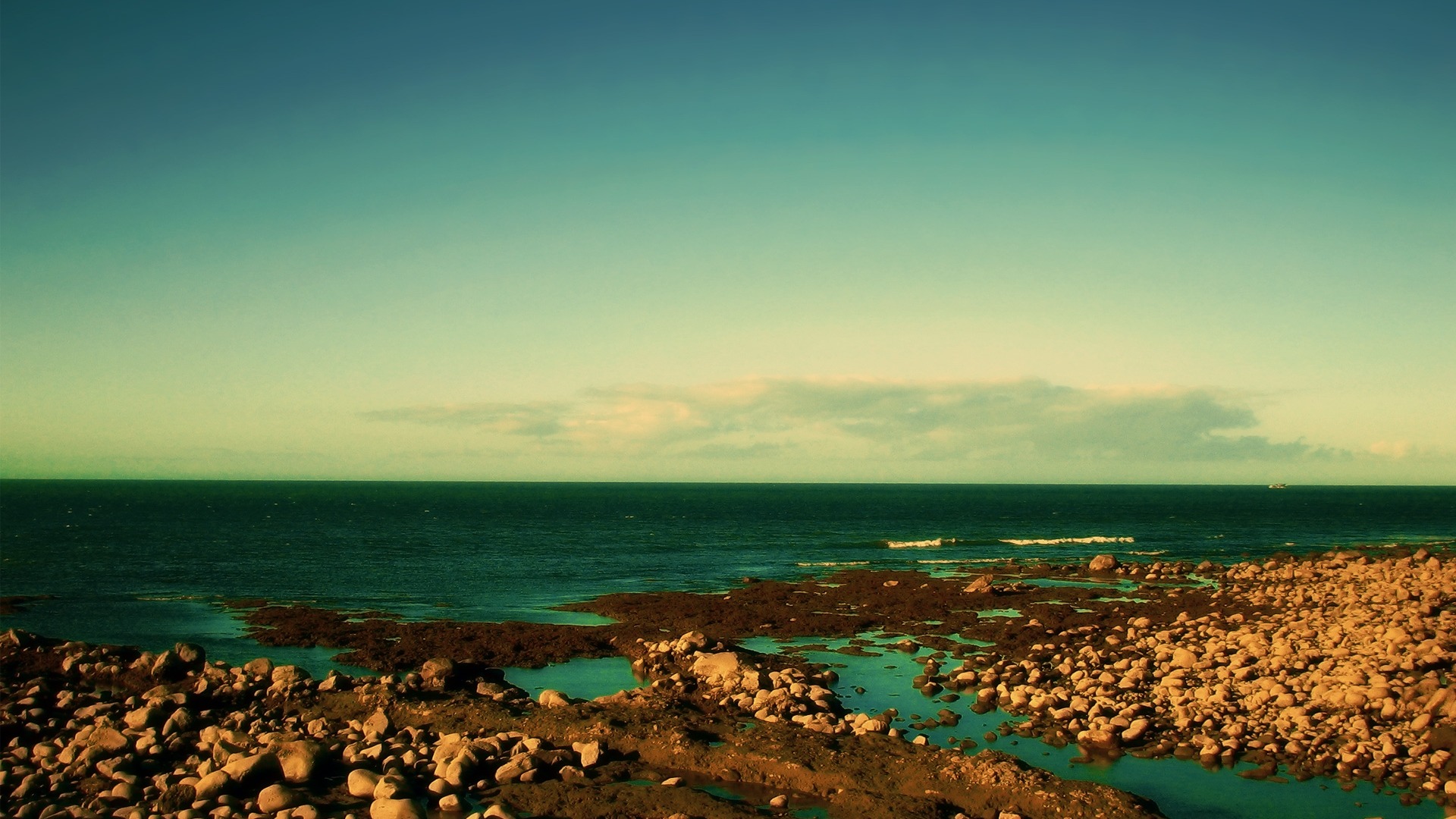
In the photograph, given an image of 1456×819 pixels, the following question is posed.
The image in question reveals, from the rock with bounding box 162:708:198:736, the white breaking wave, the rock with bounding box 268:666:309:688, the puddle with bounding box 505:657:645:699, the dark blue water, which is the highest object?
the rock with bounding box 268:666:309:688

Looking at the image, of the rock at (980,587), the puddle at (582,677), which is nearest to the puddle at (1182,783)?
the puddle at (582,677)

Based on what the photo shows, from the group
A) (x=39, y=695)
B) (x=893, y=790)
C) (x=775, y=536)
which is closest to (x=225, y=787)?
(x=39, y=695)

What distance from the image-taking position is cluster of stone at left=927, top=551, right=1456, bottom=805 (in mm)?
14992

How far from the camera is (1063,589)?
37688 millimetres

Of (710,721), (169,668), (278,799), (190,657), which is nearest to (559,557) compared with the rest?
(190,657)

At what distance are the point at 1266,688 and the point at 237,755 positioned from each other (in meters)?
19.0

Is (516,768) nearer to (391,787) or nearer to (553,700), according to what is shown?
(391,787)

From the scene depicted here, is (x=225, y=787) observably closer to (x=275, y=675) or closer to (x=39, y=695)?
(x=275, y=675)

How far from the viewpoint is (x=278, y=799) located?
13.4 metres

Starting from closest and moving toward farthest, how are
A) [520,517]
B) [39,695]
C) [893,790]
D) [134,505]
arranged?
[893,790], [39,695], [520,517], [134,505]

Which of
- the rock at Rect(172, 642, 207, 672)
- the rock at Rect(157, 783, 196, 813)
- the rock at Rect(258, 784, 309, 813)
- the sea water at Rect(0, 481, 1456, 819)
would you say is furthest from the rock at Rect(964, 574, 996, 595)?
the rock at Rect(157, 783, 196, 813)

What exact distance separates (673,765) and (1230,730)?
9914 millimetres

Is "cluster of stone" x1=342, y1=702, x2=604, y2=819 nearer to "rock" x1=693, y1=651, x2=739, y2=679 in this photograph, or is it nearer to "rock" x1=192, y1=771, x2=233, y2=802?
"rock" x1=192, y1=771, x2=233, y2=802

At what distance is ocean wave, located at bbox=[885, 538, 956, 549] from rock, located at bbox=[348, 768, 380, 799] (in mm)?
53732
